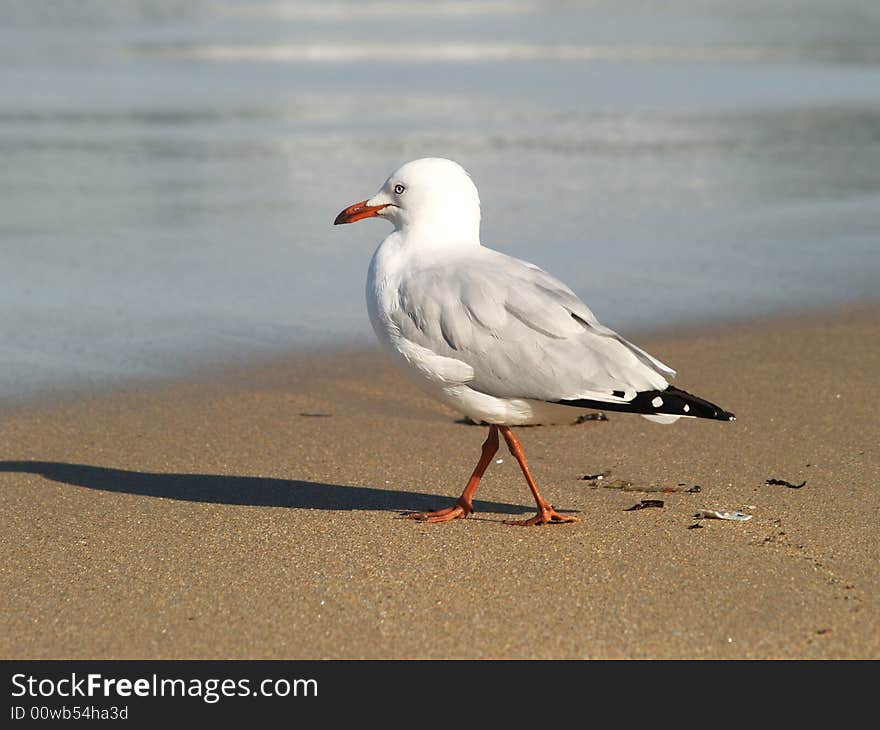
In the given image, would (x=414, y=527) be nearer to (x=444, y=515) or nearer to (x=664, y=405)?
(x=444, y=515)

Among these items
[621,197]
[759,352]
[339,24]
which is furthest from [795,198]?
[339,24]

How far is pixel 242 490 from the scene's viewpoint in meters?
5.72

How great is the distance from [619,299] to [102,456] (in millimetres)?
3813

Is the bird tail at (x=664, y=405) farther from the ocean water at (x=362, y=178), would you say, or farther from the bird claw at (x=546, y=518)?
the ocean water at (x=362, y=178)

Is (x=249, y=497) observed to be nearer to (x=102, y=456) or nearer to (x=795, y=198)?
(x=102, y=456)

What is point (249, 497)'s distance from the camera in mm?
5617

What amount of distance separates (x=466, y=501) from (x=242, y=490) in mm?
1000

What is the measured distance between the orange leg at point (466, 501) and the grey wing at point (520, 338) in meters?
0.43

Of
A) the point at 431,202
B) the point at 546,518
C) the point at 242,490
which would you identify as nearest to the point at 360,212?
the point at 431,202

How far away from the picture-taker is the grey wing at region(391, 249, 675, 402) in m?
4.96

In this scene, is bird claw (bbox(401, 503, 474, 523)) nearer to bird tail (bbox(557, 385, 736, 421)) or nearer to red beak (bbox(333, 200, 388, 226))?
bird tail (bbox(557, 385, 736, 421))

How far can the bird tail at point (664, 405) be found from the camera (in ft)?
15.9

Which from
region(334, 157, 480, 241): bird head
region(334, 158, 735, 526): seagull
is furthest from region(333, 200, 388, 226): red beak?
region(334, 158, 735, 526): seagull

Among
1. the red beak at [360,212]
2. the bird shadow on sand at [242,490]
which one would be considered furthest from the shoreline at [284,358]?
the red beak at [360,212]
